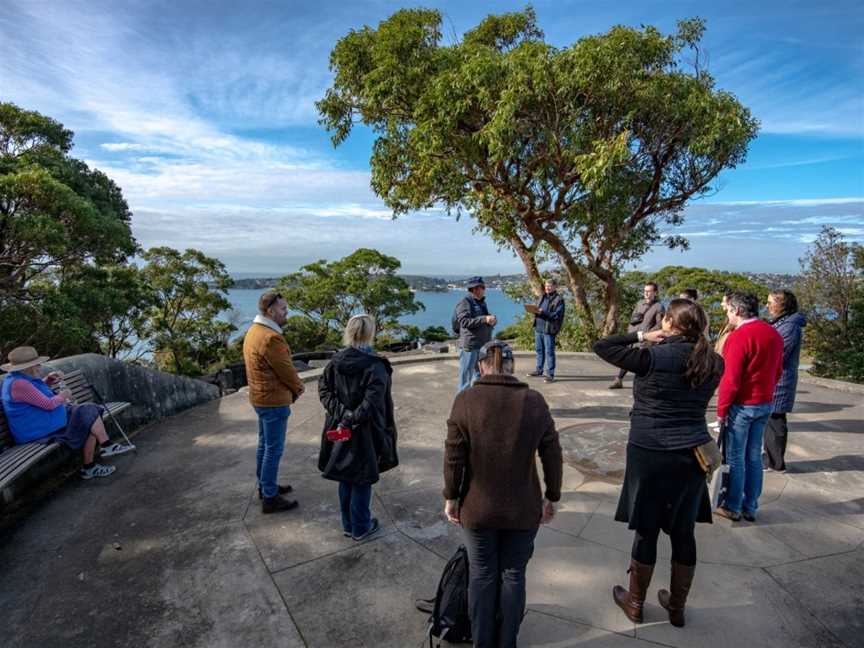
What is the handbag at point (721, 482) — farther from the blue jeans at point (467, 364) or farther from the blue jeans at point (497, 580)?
the blue jeans at point (467, 364)

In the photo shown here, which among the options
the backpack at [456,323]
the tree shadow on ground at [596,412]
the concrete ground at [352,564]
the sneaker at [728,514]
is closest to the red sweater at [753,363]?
the sneaker at [728,514]

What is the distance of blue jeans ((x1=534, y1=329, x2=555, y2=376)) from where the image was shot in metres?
7.09

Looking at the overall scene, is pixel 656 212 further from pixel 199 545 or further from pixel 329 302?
pixel 329 302

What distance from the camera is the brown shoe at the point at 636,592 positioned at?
2.35 m

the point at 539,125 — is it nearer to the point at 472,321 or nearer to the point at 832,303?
the point at 472,321

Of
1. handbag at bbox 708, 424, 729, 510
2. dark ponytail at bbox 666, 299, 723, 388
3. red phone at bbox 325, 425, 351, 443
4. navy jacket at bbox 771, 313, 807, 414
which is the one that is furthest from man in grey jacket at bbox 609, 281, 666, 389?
red phone at bbox 325, 425, 351, 443

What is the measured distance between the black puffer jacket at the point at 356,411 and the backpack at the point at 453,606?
850 mm

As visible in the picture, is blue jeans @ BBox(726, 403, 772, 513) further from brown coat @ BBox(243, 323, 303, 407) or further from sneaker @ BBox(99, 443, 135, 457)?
sneaker @ BBox(99, 443, 135, 457)

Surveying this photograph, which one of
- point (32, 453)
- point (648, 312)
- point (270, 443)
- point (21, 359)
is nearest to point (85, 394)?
point (21, 359)

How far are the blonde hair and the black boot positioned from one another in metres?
1.50

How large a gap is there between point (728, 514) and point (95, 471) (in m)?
5.23

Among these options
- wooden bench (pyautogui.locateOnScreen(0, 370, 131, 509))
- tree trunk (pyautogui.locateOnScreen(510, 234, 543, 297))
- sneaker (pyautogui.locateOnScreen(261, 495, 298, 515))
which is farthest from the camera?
tree trunk (pyautogui.locateOnScreen(510, 234, 543, 297))

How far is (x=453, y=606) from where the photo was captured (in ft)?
7.31

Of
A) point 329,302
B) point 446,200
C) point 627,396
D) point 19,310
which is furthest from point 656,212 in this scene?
point 329,302
